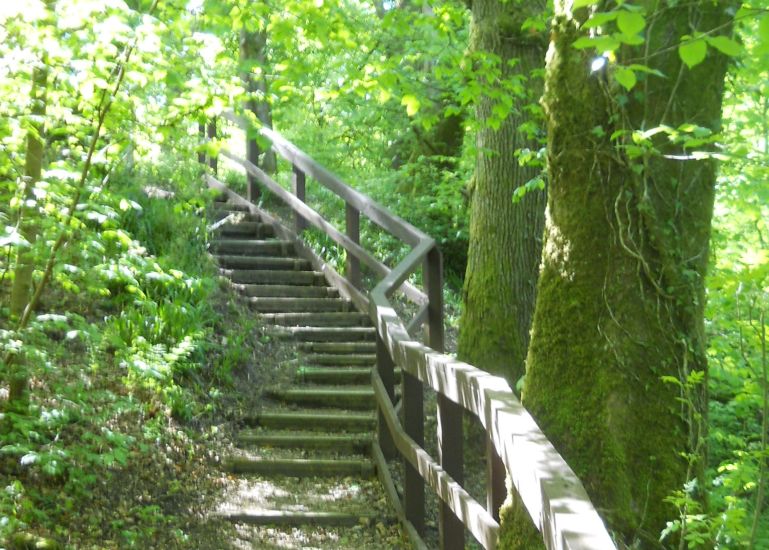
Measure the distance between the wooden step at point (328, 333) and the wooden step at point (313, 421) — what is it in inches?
49.4

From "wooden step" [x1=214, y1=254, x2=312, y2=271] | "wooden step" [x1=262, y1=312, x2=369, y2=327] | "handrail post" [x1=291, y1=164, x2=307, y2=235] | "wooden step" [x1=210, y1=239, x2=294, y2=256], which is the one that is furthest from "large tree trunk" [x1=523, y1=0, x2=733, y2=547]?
"wooden step" [x1=210, y1=239, x2=294, y2=256]

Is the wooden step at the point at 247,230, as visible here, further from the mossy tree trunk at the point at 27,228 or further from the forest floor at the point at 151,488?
the mossy tree trunk at the point at 27,228

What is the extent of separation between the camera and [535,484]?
1.89m

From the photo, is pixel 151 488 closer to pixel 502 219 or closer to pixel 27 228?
pixel 27 228

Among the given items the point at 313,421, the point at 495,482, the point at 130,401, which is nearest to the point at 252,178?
the point at 313,421

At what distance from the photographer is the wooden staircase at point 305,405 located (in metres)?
4.75

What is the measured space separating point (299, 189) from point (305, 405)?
10.1 feet

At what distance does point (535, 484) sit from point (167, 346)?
412 cm

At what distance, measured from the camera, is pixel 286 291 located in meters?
7.67

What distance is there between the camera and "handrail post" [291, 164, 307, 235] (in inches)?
330

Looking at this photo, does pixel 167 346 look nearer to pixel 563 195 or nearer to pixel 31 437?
pixel 31 437

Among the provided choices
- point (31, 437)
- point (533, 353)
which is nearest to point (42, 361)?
point (31, 437)

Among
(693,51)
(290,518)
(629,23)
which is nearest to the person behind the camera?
(629,23)

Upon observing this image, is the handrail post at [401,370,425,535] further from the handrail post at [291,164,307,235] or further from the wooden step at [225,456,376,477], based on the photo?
the handrail post at [291,164,307,235]
